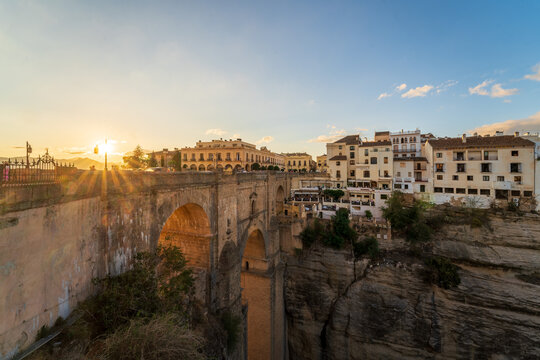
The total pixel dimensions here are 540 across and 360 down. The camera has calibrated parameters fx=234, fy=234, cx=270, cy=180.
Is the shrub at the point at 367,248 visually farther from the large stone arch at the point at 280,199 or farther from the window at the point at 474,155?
the window at the point at 474,155

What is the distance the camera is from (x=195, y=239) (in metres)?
10.7

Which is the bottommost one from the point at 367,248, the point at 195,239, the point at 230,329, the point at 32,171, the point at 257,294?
the point at 257,294

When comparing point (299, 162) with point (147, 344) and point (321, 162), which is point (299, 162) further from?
point (147, 344)

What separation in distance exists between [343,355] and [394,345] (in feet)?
13.4

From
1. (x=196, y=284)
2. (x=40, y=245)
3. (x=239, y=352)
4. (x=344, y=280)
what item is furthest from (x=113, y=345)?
(x=344, y=280)

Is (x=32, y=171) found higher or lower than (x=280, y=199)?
higher

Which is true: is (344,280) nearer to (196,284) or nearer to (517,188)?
(196,284)

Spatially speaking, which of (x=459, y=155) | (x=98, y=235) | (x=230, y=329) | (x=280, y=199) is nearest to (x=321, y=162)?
(x=459, y=155)

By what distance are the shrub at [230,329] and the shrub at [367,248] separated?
1275cm

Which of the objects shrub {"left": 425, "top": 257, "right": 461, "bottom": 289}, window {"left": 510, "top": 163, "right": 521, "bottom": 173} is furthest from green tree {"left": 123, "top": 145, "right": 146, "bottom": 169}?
window {"left": 510, "top": 163, "right": 521, "bottom": 173}

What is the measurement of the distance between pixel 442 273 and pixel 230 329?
54.8 ft

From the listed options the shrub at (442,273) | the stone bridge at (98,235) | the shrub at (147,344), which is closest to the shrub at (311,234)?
the shrub at (442,273)

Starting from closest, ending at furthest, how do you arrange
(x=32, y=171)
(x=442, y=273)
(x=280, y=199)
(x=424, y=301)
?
1. (x=32, y=171)
2. (x=442, y=273)
3. (x=424, y=301)
4. (x=280, y=199)

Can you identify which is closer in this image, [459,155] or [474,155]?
[474,155]
